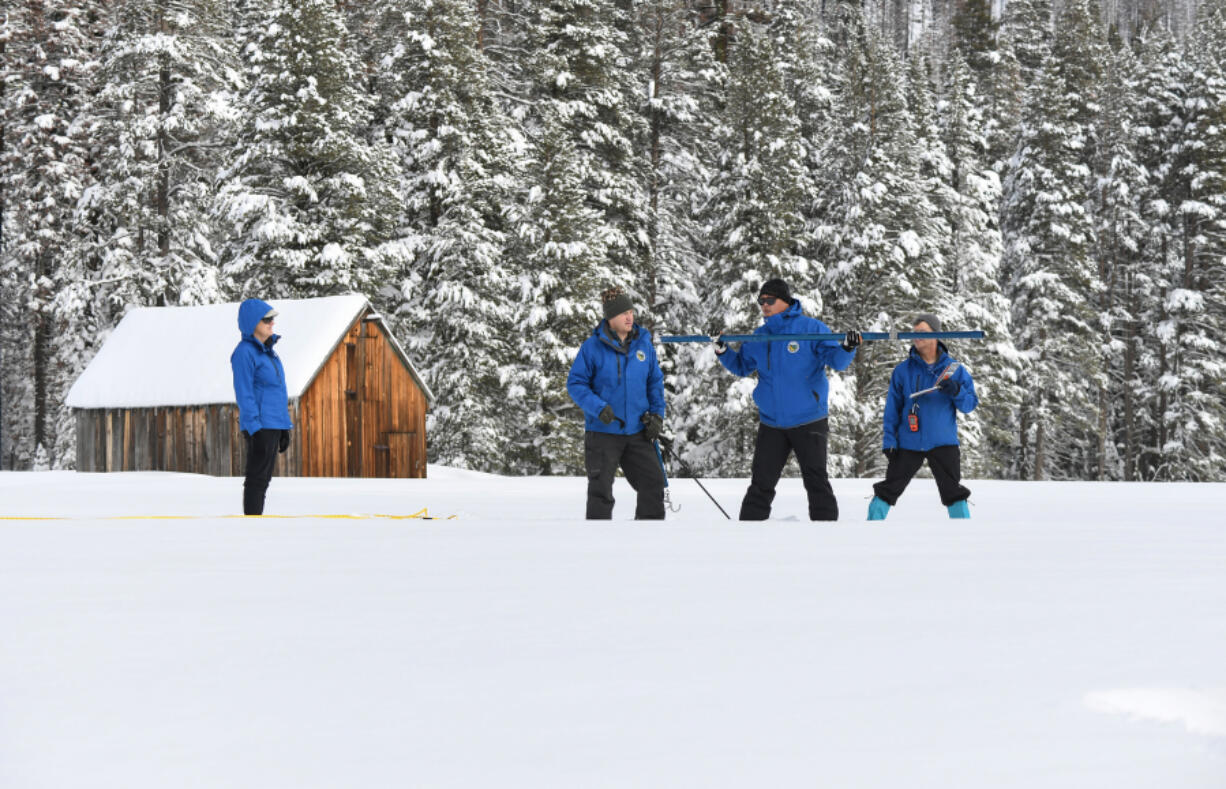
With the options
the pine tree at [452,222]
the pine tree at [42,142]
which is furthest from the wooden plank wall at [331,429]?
the pine tree at [42,142]

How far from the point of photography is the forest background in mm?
34688

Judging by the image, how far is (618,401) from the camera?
31.7 ft

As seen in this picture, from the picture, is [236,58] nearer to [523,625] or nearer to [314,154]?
[314,154]

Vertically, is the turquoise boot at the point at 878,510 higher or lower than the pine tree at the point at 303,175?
lower

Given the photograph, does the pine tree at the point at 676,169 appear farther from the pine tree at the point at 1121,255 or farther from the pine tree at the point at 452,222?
the pine tree at the point at 1121,255

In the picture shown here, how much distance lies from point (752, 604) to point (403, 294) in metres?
33.2

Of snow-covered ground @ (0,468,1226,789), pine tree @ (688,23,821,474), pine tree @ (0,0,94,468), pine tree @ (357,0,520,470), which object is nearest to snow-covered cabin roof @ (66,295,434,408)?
pine tree @ (357,0,520,470)

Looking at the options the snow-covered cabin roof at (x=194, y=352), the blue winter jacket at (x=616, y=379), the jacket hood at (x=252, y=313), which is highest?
the snow-covered cabin roof at (x=194, y=352)

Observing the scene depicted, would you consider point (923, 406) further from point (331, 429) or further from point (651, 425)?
point (331, 429)

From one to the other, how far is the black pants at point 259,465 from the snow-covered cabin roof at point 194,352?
603 inches

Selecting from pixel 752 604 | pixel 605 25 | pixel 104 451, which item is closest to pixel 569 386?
pixel 752 604

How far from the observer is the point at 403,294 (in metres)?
37.3

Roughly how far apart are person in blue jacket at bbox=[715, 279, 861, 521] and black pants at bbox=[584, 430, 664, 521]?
75 centimetres

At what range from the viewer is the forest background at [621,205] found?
34688mm
